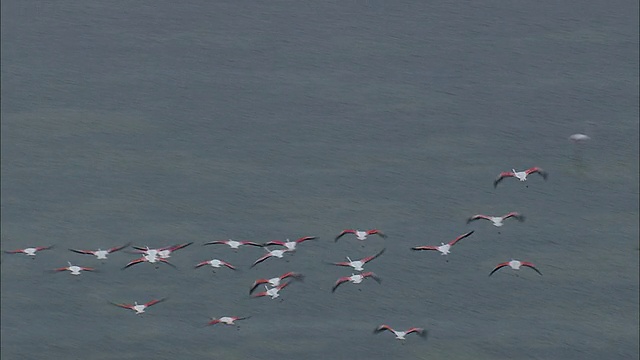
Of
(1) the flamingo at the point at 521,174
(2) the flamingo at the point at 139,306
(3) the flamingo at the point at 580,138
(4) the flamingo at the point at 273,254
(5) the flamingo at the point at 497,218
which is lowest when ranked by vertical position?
(2) the flamingo at the point at 139,306

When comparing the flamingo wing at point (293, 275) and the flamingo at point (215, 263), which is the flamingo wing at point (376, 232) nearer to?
the flamingo wing at point (293, 275)

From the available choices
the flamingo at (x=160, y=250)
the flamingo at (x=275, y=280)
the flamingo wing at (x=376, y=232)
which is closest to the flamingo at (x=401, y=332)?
the flamingo wing at (x=376, y=232)

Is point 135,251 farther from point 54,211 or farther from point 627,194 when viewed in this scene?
point 627,194

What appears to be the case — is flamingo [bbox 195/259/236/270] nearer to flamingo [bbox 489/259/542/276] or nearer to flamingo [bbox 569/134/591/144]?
flamingo [bbox 489/259/542/276]

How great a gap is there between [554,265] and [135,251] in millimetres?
33734

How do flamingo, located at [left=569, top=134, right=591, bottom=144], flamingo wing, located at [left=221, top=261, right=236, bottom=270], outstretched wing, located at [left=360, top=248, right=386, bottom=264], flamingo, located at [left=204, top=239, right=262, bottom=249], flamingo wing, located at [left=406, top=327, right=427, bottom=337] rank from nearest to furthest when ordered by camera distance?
flamingo wing, located at [left=406, top=327, right=427, bottom=337] < outstretched wing, located at [left=360, top=248, right=386, bottom=264] < flamingo, located at [left=204, top=239, right=262, bottom=249] < flamingo wing, located at [left=221, top=261, right=236, bottom=270] < flamingo, located at [left=569, top=134, right=591, bottom=144]

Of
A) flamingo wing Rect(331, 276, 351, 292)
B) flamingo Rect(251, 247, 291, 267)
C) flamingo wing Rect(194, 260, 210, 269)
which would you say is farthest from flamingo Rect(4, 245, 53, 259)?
flamingo wing Rect(331, 276, 351, 292)

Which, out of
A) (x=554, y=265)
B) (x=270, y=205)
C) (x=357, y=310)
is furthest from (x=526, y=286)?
(x=270, y=205)

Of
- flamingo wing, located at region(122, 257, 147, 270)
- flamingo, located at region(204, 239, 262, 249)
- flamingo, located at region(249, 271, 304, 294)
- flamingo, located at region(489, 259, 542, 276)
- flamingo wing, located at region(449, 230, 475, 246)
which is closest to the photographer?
flamingo, located at region(249, 271, 304, 294)

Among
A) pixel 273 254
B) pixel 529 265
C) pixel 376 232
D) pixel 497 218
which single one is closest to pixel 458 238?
pixel 497 218

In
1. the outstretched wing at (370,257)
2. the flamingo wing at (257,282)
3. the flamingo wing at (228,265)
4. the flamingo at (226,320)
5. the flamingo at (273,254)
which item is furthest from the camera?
the flamingo wing at (228,265)

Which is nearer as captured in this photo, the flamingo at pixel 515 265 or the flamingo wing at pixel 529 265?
the flamingo wing at pixel 529 265

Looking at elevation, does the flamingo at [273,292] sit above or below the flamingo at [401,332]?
above

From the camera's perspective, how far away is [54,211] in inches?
6176
